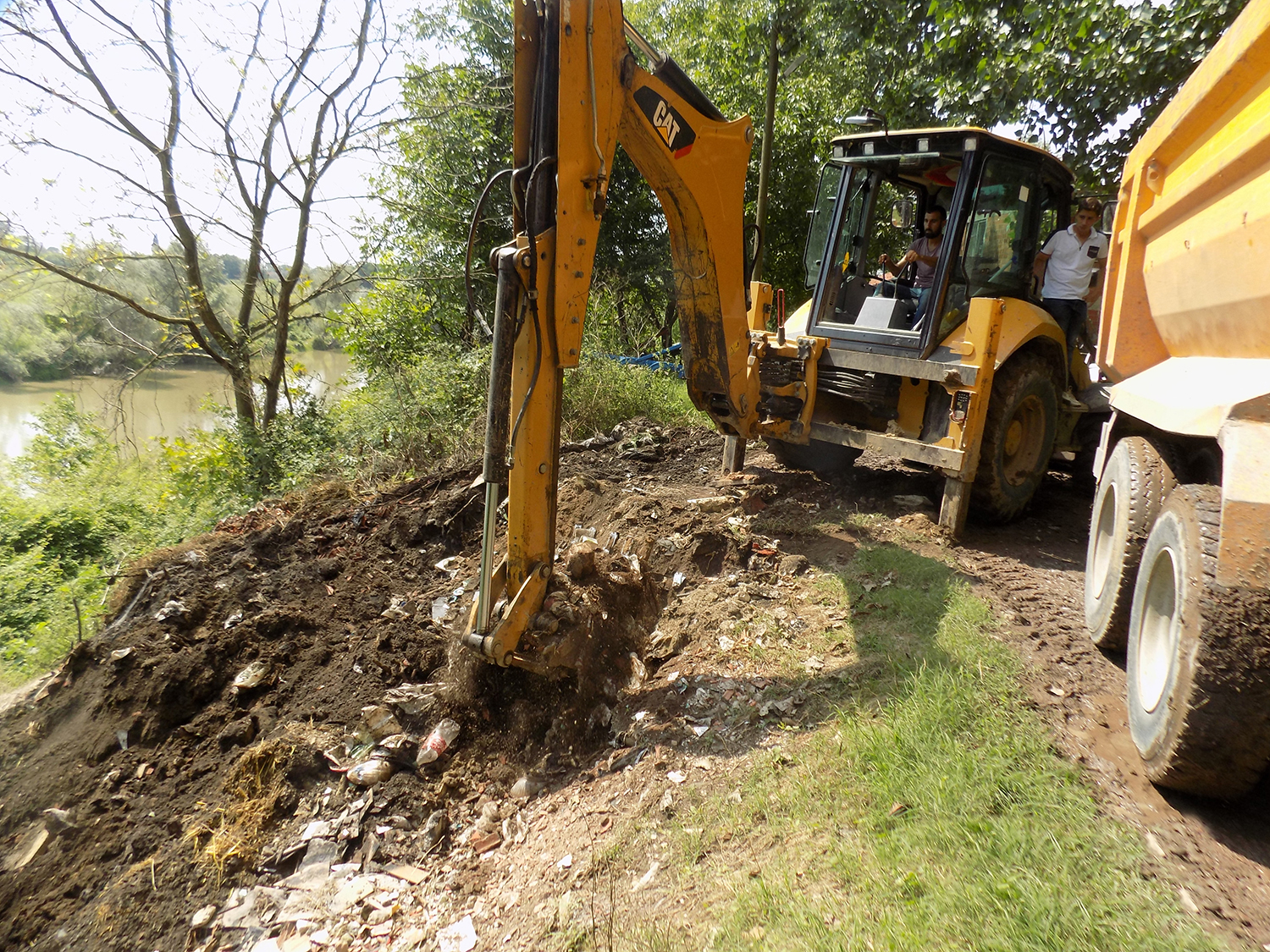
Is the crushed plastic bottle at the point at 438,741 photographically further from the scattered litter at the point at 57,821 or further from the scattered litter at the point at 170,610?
the scattered litter at the point at 170,610

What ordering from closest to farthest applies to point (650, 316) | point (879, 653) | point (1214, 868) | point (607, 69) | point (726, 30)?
1. point (1214, 868)
2. point (607, 69)
3. point (879, 653)
4. point (726, 30)
5. point (650, 316)

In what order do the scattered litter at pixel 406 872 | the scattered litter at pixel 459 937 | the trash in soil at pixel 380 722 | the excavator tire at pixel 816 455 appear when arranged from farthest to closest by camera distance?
the excavator tire at pixel 816 455 → the trash in soil at pixel 380 722 → the scattered litter at pixel 406 872 → the scattered litter at pixel 459 937

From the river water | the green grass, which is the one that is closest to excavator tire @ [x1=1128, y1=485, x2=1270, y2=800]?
the green grass

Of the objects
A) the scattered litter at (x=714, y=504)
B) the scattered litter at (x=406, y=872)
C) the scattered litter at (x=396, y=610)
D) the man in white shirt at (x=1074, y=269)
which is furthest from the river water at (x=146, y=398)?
the man in white shirt at (x=1074, y=269)

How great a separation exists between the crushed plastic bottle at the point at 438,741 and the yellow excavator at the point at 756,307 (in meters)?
0.52

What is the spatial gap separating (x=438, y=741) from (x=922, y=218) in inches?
208

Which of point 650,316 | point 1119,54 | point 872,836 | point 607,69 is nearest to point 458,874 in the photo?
point 872,836

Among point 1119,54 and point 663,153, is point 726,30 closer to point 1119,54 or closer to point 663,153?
point 1119,54

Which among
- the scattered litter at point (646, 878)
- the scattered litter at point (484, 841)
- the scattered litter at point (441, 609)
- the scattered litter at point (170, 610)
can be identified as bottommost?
the scattered litter at point (484, 841)

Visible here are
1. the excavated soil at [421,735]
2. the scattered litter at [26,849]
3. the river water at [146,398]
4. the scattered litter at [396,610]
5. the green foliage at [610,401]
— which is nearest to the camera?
the excavated soil at [421,735]

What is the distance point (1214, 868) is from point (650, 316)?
505 inches

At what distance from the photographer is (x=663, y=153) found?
Answer: 358cm

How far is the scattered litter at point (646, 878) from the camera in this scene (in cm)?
239

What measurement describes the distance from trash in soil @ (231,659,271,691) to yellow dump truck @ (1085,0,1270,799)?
3.84 meters
